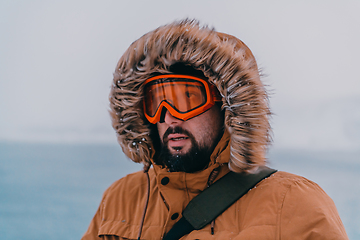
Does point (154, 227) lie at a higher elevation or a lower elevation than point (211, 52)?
lower

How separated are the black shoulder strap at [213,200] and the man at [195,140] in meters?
0.03

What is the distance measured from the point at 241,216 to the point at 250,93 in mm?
650

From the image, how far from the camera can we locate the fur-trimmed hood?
135 cm

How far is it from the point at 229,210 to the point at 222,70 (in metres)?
0.76

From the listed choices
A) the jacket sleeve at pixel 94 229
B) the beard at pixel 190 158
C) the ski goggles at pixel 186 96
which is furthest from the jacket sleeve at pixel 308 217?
the jacket sleeve at pixel 94 229

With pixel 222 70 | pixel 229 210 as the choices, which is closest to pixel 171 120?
pixel 222 70

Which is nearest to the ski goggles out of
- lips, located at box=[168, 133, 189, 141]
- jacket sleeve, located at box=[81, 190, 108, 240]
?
lips, located at box=[168, 133, 189, 141]

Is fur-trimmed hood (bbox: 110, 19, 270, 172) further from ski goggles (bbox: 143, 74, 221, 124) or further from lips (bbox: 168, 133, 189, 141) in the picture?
lips (bbox: 168, 133, 189, 141)

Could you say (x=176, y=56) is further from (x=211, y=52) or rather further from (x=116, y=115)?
(x=116, y=115)

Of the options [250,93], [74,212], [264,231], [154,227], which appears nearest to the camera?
[264,231]

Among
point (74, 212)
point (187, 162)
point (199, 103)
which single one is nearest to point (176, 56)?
point (199, 103)

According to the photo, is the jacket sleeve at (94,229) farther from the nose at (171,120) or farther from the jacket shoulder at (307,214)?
the jacket shoulder at (307,214)

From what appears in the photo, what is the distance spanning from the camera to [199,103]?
4.93ft

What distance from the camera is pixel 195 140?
156 cm
